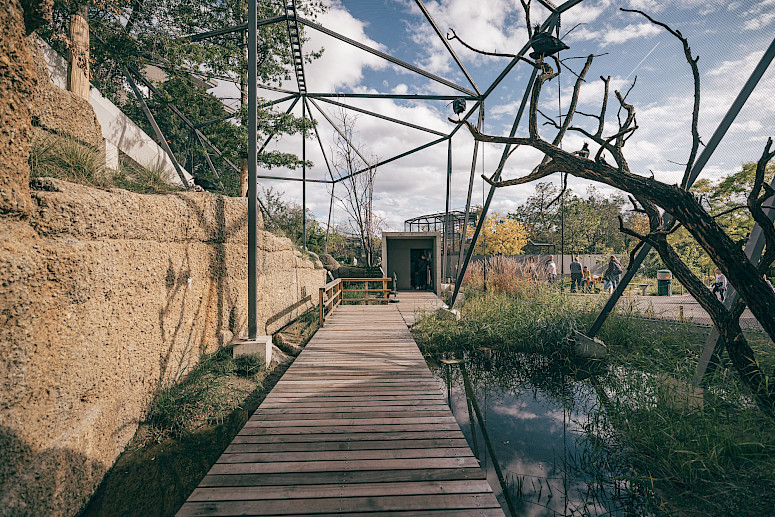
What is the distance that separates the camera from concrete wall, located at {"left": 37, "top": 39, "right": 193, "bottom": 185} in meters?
6.22

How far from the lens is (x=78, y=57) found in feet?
18.1

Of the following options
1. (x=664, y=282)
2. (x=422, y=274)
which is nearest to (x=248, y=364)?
(x=422, y=274)

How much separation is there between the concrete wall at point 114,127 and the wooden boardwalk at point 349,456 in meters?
5.15

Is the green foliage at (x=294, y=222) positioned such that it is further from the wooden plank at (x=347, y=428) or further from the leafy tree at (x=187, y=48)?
the wooden plank at (x=347, y=428)

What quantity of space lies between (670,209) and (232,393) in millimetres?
5285

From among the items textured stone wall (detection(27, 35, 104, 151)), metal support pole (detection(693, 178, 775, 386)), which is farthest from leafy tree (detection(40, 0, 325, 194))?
metal support pole (detection(693, 178, 775, 386))

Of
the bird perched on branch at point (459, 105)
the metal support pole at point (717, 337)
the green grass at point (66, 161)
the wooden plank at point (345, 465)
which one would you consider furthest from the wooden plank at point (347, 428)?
the bird perched on branch at point (459, 105)

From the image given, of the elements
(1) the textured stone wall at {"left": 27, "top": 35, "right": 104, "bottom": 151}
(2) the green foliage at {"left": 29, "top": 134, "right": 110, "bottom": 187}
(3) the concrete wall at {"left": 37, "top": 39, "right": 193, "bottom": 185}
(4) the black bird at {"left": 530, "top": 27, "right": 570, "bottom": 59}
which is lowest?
(2) the green foliage at {"left": 29, "top": 134, "right": 110, "bottom": 187}

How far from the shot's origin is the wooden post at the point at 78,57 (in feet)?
18.3

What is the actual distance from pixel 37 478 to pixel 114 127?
7.73 metres

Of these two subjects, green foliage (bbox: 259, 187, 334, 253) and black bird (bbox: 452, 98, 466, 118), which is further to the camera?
green foliage (bbox: 259, 187, 334, 253)

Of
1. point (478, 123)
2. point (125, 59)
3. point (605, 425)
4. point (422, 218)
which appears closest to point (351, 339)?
point (605, 425)

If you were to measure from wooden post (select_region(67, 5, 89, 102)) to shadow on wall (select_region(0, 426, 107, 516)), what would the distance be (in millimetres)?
5537

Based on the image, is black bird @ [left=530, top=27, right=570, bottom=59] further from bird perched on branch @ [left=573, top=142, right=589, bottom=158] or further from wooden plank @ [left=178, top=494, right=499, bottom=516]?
wooden plank @ [left=178, top=494, right=499, bottom=516]
